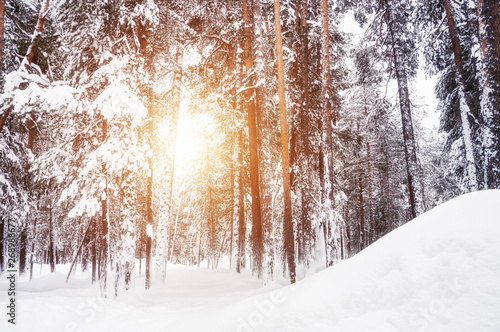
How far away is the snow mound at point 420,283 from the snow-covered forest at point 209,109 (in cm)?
16

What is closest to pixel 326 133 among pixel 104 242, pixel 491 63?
pixel 491 63

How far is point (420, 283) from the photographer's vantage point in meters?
2.83

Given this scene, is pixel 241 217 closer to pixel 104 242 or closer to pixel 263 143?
pixel 263 143

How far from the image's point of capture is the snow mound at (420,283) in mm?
2507

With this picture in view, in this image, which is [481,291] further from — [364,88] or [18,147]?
[364,88]

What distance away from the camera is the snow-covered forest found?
818 cm

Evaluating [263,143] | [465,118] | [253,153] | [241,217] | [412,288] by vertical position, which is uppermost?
[465,118]

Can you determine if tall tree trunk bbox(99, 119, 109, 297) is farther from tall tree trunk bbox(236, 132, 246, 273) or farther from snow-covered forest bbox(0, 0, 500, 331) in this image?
tall tree trunk bbox(236, 132, 246, 273)

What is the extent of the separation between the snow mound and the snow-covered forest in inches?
6.5

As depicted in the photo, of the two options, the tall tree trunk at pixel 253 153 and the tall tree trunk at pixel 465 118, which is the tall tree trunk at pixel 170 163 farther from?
the tall tree trunk at pixel 465 118

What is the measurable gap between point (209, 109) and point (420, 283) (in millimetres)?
9348

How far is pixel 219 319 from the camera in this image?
4.67 metres

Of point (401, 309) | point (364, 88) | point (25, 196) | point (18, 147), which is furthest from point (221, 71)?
point (364, 88)

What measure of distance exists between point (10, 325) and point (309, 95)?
13.0 meters
